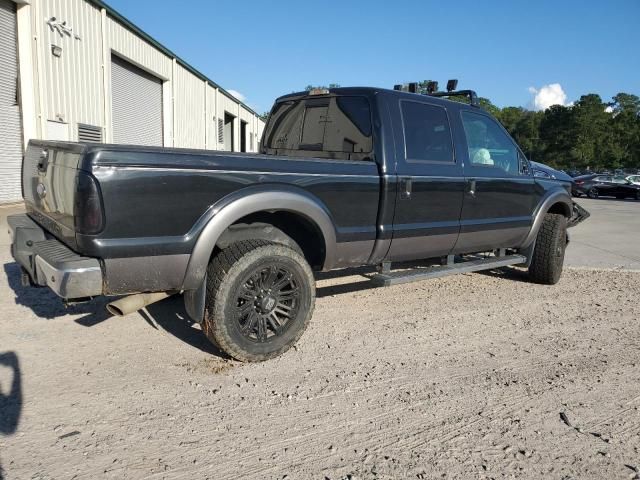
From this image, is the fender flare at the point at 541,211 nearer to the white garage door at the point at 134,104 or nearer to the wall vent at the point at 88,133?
the wall vent at the point at 88,133

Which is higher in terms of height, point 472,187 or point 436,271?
point 472,187

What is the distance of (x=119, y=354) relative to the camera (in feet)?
12.4

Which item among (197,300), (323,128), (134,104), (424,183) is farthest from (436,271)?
(134,104)

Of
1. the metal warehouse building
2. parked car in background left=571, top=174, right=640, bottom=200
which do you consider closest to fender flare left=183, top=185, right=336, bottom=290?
the metal warehouse building

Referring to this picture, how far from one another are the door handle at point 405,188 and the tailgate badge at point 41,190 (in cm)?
269

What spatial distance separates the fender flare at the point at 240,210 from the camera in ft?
10.7

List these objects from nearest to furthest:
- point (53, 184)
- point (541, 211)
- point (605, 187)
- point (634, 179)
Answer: point (53, 184) < point (541, 211) < point (634, 179) < point (605, 187)

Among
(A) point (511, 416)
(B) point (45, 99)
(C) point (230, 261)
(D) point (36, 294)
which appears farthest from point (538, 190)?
(B) point (45, 99)

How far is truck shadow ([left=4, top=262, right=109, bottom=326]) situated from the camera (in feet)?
14.9

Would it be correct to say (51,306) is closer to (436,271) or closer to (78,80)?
(436,271)

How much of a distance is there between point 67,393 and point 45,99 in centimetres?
986

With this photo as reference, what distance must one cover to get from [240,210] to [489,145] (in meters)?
3.13

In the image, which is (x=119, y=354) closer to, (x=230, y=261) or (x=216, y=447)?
(x=230, y=261)

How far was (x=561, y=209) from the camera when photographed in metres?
6.37
